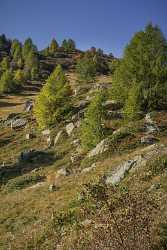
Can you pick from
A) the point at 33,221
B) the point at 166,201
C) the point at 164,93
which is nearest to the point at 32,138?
the point at 164,93

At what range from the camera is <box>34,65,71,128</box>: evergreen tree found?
5512 cm

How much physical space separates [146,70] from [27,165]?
66.4 feet

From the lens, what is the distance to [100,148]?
3472cm

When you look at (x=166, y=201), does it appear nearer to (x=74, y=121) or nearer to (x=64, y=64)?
(x=74, y=121)

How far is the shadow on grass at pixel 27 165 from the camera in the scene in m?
40.8

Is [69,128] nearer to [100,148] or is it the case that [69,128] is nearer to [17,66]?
[100,148]

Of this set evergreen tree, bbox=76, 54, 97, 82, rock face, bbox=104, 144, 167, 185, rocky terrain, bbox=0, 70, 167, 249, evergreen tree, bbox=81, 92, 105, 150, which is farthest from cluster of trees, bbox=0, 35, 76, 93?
rock face, bbox=104, 144, 167, 185

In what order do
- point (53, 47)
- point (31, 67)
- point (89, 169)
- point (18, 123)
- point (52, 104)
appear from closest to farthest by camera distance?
point (89, 169) → point (52, 104) → point (18, 123) → point (31, 67) → point (53, 47)

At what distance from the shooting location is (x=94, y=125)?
3834 cm

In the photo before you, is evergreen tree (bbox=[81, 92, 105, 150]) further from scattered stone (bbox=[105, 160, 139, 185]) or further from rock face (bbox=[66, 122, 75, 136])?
scattered stone (bbox=[105, 160, 139, 185])

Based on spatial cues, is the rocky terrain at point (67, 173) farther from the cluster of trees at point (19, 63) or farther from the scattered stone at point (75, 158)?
the cluster of trees at point (19, 63)

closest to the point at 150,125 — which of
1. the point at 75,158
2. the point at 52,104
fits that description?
the point at 75,158

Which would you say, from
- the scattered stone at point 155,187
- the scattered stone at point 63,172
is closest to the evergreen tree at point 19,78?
the scattered stone at point 63,172

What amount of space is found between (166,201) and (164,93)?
31242 mm
